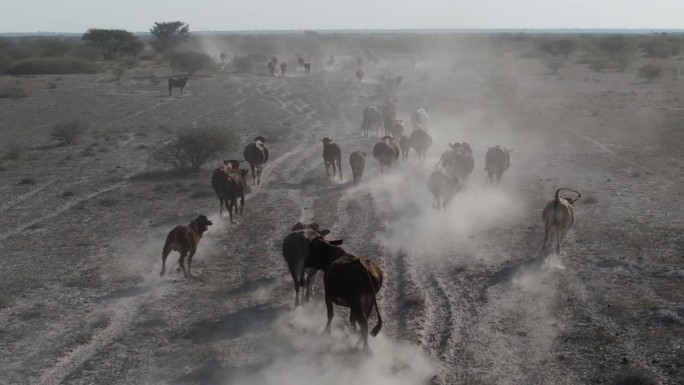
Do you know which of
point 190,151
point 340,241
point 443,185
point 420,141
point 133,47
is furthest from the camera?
point 133,47

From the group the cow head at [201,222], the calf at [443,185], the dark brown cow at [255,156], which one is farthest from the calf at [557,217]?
the dark brown cow at [255,156]

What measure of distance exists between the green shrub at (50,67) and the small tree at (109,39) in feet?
58.4

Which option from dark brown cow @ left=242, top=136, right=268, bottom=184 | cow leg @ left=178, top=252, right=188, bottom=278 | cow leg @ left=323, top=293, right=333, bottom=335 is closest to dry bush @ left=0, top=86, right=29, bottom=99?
dark brown cow @ left=242, top=136, right=268, bottom=184

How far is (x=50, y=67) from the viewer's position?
181ft

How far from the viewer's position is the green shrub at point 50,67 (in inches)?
2115

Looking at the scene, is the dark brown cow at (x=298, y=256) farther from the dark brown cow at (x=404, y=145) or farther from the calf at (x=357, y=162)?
the dark brown cow at (x=404, y=145)

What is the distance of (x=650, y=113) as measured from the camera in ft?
103

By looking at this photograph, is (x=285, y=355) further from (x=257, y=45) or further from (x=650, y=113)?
(x=257, y=45)

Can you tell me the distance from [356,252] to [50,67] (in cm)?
5185

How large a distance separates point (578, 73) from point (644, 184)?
41.4 metres

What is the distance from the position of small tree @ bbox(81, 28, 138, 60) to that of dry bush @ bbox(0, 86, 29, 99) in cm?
3593

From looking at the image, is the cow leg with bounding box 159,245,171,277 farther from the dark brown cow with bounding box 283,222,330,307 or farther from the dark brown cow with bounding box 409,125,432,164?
the dark brown cow with bounding box 409,125,432,164

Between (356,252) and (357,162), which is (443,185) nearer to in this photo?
(357,162)

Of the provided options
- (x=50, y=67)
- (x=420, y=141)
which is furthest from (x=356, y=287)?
(x=50, y=67)
